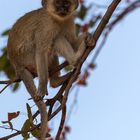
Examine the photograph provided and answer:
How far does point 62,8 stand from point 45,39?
610 mm

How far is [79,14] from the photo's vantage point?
6.03 m

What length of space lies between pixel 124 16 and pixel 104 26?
0.28m

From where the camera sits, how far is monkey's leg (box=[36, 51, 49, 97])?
5.98 m

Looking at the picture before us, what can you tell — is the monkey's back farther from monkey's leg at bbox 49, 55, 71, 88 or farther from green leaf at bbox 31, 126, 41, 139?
green leaf at bbox 31, 126, 41, 139

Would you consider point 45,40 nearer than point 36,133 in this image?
No

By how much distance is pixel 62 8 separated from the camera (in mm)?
6641

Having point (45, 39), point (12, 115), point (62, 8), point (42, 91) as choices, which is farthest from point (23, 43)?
point (12, 115)

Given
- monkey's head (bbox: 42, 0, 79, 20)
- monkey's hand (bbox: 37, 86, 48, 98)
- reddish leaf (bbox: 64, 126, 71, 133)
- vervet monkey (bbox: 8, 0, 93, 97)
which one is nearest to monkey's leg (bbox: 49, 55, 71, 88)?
vervet monkey (bbox: 8, 0, 93, 97)

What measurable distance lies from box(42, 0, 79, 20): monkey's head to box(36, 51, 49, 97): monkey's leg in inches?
28.1

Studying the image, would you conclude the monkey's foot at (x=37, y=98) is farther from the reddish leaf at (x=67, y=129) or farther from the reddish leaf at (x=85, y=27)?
the reddish leaf at (x=85, y=27)

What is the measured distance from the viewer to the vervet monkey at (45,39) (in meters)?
6.29

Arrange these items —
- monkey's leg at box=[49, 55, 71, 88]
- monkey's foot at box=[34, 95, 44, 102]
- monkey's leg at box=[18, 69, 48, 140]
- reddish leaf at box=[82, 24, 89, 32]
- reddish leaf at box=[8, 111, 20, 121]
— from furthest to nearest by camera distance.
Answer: monkey's leg at box=[49, 55, 71, 88]
reddish leaf at box=[82, 24, 89, 32]
monkey's foot at box=[34, 95, 44, 102]
monkey's leg at box=[18, 69, 48, 140]
reddish leaf at box=[8, 111, 20, 121]

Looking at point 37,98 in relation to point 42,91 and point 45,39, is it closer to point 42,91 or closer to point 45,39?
point 42,91

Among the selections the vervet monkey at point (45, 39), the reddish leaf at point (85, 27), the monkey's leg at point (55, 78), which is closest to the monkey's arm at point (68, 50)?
the vervet monkey at point (45, 39)
